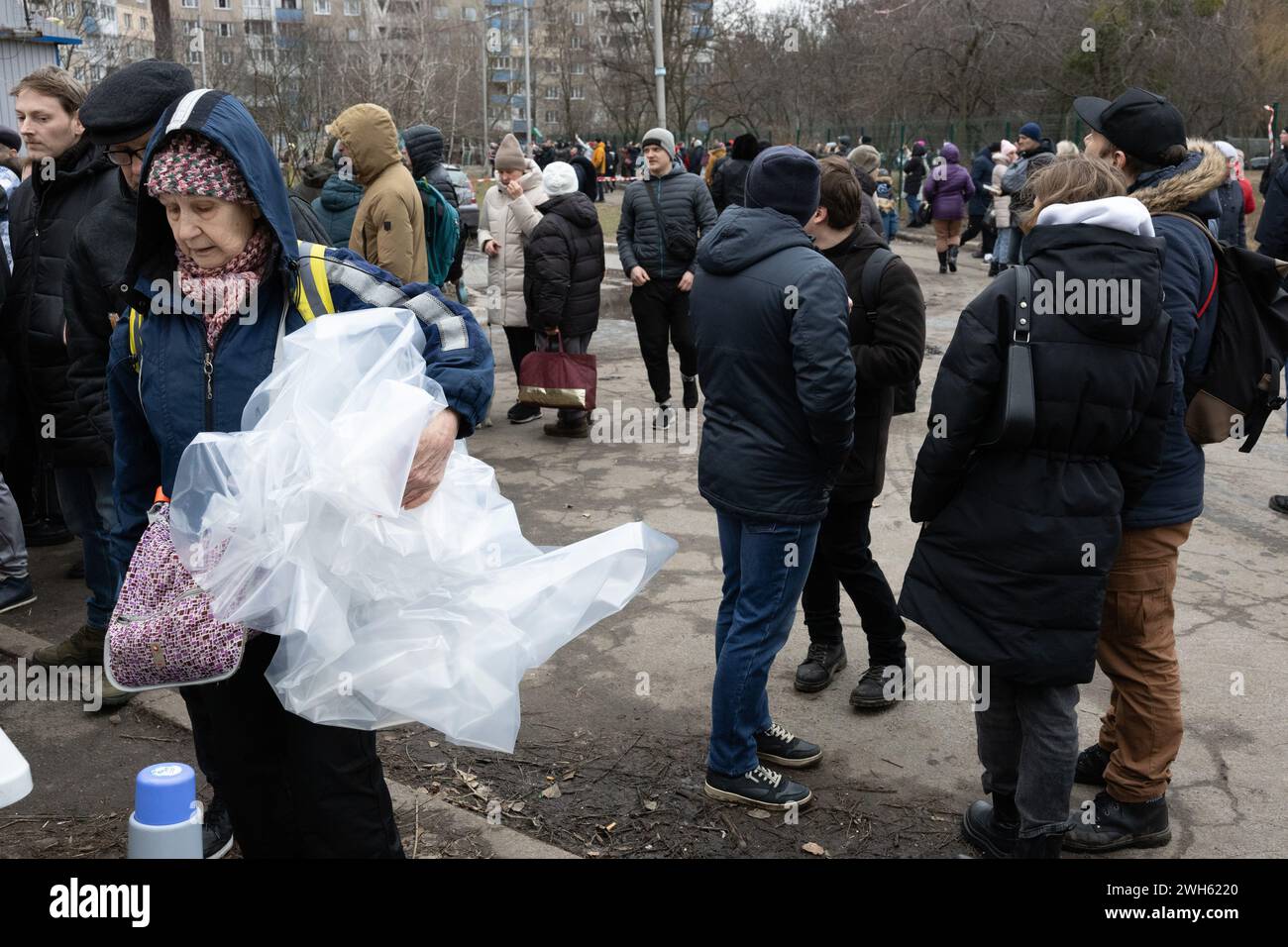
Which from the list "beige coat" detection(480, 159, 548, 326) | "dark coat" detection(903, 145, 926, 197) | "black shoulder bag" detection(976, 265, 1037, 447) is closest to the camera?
"black shoulder bag" detection(976, 265, 1037, 447)

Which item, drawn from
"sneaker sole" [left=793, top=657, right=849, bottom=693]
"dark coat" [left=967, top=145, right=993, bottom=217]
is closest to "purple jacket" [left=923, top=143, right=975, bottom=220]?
"dark coat" [left=967, top=145, right=993, bottom=217]

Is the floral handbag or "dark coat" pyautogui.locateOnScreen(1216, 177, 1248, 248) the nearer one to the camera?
the floral handbag

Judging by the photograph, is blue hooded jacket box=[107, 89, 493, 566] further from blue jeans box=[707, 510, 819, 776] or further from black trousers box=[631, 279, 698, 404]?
black trousers box=[631, 279, 698, 404]

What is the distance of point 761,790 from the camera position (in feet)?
11.8

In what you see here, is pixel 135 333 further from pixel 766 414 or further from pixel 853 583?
pixel 853 583

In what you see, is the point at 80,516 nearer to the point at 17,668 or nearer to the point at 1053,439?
the point at 17,668

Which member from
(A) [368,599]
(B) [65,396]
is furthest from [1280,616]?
(B) [65,396]

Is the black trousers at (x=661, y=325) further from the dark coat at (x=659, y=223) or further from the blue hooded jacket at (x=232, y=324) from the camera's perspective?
the blue hooded jacket at (x=232, y=324)

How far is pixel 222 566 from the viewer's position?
2.06 m

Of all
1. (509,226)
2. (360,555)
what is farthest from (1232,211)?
(360,555)

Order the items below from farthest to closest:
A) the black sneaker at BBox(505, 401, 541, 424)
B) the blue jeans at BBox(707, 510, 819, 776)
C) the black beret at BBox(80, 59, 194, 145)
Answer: the black sneaker at BBox(505, 401, 541, 424)
the blue jeans at BBox(707, 510, 819, 776)
the black beret at BBox(80, 59, 194, 145)

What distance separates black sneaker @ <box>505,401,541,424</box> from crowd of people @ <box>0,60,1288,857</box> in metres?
4.02

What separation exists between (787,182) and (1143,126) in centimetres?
104

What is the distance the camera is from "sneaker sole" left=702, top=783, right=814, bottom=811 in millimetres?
3602
